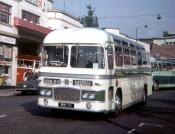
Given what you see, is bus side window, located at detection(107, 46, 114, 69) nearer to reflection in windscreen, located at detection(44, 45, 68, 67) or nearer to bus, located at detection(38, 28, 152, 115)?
bus, located at detection(38, 28, 152, 115)

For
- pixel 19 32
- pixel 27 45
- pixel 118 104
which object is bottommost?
pixel 118 104

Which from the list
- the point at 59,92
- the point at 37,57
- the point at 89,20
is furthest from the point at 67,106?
the point at 89,20

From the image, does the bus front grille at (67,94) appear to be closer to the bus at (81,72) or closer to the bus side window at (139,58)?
the bus at (81,72)

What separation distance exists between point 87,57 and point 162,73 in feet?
73.8

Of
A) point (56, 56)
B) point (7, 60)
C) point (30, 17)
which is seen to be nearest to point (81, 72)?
point (56, 56)

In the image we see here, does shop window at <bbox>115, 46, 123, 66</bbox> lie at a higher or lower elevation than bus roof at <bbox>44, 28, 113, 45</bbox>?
lower

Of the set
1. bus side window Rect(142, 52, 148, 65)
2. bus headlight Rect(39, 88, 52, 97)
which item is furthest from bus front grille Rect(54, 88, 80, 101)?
bus side window Rect(142, 52, 148, 65)

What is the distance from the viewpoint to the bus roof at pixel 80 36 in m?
14.0

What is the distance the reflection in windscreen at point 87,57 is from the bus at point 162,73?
21.0 m

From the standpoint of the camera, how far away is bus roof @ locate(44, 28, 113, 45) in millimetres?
13970

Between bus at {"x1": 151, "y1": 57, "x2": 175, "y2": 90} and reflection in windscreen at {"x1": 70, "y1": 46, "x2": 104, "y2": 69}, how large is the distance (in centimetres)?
2099

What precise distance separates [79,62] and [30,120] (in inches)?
96.2

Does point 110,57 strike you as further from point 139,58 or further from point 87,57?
point 139,58

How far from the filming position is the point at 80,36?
46.4ft
